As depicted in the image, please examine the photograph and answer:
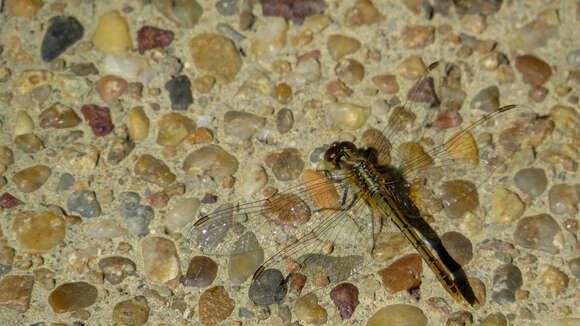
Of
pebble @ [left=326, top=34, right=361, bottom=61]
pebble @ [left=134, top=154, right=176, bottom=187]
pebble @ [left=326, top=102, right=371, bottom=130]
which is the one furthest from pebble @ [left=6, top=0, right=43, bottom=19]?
pebble @ [left=326, top=102, right=371, bottom=130]

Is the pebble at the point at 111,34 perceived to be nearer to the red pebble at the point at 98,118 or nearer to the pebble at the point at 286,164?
the red pebble at the point at 98,118

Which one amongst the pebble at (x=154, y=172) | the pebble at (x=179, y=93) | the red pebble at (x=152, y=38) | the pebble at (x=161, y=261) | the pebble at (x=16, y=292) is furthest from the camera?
the red pebble at (x=152, y=38)

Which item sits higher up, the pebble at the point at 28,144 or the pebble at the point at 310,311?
the pebble at the point at 28,144

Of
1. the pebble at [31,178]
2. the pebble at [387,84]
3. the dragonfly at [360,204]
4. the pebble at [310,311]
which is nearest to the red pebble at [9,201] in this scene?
the pebble at [31,178]

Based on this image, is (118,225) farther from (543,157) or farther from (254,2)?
(543,157)

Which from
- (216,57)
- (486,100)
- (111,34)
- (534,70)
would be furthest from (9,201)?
(534,70)

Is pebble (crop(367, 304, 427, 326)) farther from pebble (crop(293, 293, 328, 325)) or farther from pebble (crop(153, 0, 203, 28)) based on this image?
pebble (crop(153, 0, 203, 28))

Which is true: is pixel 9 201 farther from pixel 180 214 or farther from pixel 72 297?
pixel 180 214
